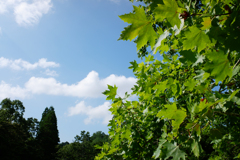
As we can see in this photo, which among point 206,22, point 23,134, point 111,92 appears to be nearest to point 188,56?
point 206,22

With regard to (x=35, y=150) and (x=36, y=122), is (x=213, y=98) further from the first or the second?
(x=36, y=122)

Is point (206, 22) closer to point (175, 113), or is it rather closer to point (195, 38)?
point (195, 38)

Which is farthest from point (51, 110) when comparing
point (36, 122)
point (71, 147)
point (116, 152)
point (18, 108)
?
point (116, 152)

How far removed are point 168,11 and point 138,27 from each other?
0.19 m

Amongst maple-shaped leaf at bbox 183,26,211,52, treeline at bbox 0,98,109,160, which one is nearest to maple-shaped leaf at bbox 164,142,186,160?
maple-shaped leaf at bbox 183,26,211,52

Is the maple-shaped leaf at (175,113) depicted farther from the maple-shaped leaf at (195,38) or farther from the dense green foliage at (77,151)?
the dense green foliage at (77,151)

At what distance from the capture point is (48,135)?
48000 mm

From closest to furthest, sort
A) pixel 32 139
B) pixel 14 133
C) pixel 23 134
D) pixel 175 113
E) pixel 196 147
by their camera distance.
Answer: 1. pixel 175 113
2. pixel 196 147
3. pixel 14 133
4. pixel 23 134
5. pixel 32 139

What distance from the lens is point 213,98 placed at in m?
1.59

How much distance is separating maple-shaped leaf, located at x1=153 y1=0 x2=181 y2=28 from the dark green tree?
50.2m

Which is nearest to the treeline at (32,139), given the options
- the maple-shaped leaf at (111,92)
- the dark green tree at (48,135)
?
the dark green tree at (48,135)

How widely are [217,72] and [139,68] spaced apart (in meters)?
1.72

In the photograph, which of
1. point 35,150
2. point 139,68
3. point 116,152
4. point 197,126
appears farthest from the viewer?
Result: point 35,150

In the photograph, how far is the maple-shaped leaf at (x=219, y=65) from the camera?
1060 millimetres
